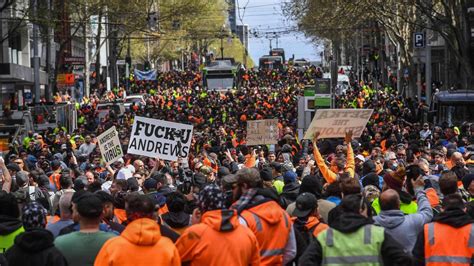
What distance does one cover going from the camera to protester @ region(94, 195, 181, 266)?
690cm

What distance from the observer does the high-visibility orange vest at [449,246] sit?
7695mm

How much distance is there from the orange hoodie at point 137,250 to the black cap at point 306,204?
225 centimetres

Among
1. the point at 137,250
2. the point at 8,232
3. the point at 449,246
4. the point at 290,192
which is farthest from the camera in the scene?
the point at 290,192

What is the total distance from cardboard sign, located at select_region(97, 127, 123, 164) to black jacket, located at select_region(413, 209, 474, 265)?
33.6 feet

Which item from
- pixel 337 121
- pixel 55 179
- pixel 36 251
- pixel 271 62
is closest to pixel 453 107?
Result: pixel 337 121

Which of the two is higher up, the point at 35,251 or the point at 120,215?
the point at 35,251

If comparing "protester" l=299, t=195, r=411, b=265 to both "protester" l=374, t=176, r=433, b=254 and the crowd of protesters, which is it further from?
"protester" l=374, t=176, r=433, b=254

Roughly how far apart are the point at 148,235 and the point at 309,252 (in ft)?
3.30

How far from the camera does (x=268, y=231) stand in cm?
816

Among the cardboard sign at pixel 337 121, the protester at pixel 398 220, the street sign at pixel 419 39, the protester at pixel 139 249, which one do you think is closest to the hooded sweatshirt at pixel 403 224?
the protester at pixel 398 220

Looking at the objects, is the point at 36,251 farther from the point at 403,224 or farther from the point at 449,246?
the point at 403,224

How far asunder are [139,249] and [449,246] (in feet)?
6.89

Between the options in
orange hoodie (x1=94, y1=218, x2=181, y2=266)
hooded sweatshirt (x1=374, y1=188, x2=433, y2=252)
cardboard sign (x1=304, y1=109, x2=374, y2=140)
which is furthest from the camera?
cardboard sign (x1=304, y1=109, x2=374, y2=140)

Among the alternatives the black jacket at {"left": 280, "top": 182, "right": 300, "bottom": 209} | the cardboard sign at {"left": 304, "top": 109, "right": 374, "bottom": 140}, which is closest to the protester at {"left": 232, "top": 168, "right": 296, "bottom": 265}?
the black jacket at {"left": 280, "top": 182, "right": 300, "bottom": 209}
